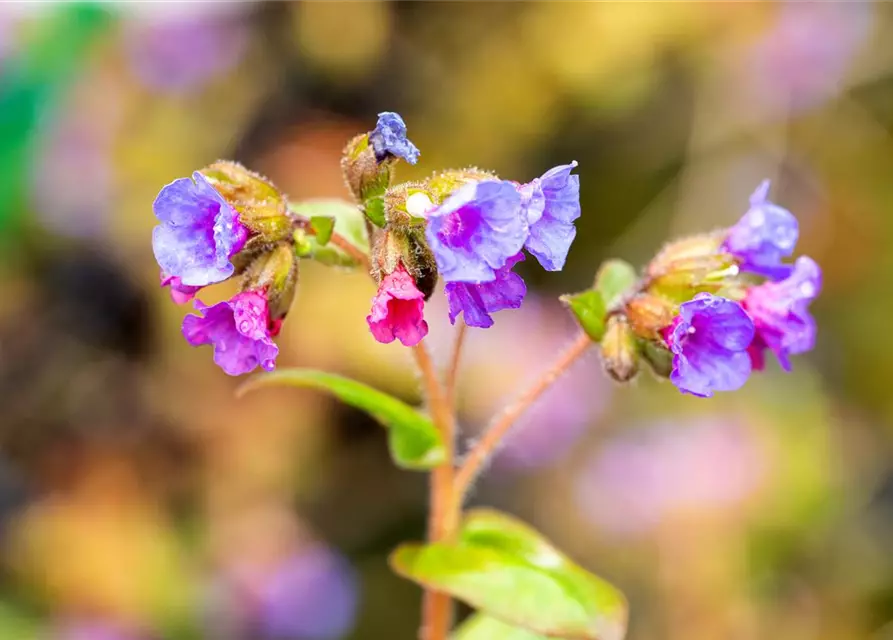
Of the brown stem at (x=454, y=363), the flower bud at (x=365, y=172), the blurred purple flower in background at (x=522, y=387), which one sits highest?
the blurred purple flower in background at (x=522, y=387)

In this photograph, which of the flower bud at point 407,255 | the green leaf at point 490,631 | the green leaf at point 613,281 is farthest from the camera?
the green leaf at point 490,631

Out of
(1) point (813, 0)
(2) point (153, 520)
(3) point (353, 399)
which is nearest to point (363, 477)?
(2) point (153, 520)

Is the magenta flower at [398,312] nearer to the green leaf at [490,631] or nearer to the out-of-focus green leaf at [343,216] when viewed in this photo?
the out-of-focus green leaf at [343,216]

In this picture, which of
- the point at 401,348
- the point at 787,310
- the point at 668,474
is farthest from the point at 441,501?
the point at 668,474

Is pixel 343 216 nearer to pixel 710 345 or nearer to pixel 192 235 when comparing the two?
pixel 192 235

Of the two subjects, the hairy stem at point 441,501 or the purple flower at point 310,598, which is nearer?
the hairy stem at point 441,501

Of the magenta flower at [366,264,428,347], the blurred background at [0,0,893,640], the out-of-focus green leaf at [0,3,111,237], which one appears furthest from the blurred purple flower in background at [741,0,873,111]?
the magenta flower at [366,264,428,347]

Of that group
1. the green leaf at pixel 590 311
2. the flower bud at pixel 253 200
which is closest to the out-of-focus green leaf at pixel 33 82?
the flower bud at pixel 253 200
